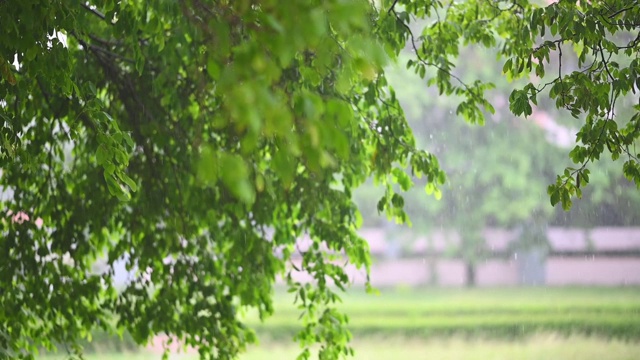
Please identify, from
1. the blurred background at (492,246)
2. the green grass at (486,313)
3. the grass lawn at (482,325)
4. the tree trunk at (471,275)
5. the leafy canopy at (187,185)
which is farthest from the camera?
the tree trunk at (471,275)

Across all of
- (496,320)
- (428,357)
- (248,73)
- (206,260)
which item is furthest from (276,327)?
(248,73)

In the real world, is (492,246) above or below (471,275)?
above

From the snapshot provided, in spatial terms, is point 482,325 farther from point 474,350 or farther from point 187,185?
point 187,185

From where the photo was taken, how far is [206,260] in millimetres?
4695

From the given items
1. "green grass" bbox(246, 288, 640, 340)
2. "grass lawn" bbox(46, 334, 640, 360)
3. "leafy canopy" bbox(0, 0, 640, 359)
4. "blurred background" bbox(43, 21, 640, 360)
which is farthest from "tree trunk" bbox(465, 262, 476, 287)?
"leafy canopy" bbox(0, 0, 640, 359)

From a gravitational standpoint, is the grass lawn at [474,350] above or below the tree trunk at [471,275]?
below

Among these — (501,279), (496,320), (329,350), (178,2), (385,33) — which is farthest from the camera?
(501,279)

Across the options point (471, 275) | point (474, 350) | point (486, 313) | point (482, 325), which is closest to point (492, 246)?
point (471, 275)

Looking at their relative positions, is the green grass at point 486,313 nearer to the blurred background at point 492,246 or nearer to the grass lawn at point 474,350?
the blurred background at point 492,246

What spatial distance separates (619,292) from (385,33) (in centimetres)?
1388

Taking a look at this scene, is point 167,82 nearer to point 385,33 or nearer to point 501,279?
point 385,33

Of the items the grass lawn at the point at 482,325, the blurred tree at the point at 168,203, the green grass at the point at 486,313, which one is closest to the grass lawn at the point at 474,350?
the grass lawn at the point at 482,325

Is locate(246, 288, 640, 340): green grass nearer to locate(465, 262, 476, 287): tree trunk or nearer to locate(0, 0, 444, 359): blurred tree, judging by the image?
locate(465, 262, 476, 287): tree trunk

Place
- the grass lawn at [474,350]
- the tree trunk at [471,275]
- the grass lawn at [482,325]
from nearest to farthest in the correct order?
the grass lawn at [474,350] < the grass lawn at [482,325] < the tree trunk at [471,275]
